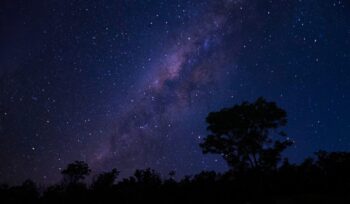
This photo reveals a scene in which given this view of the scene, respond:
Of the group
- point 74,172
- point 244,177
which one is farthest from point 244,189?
point 74,172

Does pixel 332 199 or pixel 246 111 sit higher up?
pixel 246 111

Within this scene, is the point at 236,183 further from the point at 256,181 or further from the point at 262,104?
the point at 262,104

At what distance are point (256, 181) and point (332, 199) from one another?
867cm

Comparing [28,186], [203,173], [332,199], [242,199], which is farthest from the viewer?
[28,186]

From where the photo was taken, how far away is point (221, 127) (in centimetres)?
3431

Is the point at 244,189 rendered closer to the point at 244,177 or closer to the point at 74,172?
the point at 244,177

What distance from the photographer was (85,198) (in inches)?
1199

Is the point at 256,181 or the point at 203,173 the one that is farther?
the point at 203,173

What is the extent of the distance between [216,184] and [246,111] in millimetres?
8149

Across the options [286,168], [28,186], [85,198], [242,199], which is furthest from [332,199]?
[28,186]

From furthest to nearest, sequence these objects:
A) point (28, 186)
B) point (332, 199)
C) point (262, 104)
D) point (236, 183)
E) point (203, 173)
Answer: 1. point (28, 186)
2. point (203, 173)
3. point (262, 104)
4. point (236, 183)
5. point (332, 199)

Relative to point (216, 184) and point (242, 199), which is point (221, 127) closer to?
point (216, 184)

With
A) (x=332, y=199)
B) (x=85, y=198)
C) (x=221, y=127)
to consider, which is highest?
(x=221, y=127)

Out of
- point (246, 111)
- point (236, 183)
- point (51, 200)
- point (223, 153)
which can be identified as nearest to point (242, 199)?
point (236, 183)
